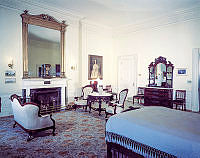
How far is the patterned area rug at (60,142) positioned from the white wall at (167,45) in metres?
3.97

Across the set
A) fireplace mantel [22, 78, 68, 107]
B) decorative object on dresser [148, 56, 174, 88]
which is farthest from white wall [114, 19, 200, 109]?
fireplace mantel [22, 78, 68, 107]

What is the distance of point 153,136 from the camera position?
1.90 metres

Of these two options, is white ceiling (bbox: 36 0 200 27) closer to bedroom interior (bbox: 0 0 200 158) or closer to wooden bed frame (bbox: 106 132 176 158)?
bedroom interior (bbox: 0 0 200 158)

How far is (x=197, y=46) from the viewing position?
229 inches

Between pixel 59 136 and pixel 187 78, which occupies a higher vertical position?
pixel 187 78

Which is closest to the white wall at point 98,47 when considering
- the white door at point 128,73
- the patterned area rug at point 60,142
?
the white door at point 128,73

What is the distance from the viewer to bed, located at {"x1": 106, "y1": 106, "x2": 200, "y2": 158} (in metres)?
1.69

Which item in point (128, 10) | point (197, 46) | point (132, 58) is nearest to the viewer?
point (197, 46)

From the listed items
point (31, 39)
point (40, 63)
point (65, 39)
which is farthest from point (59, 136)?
point (65, 39)

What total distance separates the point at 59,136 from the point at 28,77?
9.26 feet

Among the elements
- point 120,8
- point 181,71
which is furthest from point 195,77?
point 120,8

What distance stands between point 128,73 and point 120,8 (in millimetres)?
3397

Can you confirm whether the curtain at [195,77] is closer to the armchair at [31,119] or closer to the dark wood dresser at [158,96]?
the dark wood dresser at [158,96]

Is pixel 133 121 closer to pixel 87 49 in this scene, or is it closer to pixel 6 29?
pixel 6 29
